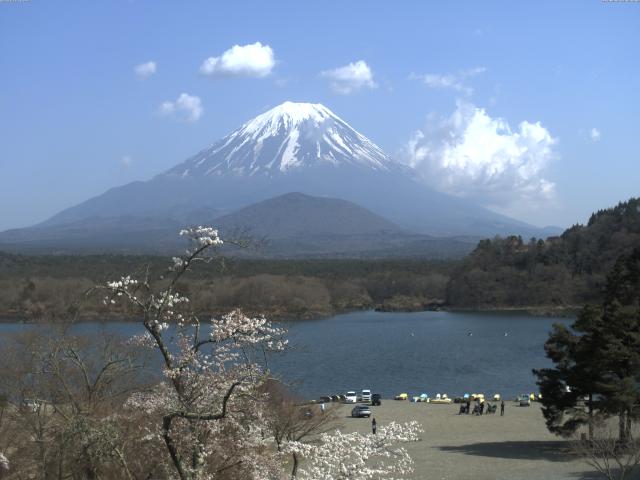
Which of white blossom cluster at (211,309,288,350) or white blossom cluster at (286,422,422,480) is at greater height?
white blossom cluster at (211,309,288,350)

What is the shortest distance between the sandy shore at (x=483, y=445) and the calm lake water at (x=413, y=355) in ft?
10.5

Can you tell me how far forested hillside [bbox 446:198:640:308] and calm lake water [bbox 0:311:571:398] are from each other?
7236 mm

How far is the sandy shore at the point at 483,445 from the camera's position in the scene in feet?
41.5

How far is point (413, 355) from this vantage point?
3366 cm

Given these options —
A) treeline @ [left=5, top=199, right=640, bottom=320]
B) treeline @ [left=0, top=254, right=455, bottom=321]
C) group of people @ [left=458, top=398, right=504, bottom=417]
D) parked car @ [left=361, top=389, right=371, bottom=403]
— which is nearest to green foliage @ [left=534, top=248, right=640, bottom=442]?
group of people @ [left=458, top=398, right=504, bottom=417]

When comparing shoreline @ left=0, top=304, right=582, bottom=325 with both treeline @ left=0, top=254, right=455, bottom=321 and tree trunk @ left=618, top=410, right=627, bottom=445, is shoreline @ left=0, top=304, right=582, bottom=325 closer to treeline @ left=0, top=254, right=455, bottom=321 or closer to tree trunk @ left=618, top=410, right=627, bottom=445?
treeline @ left=0, top=254, right=455, bottom=321

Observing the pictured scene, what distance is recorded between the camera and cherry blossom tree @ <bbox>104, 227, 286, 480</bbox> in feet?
16.1

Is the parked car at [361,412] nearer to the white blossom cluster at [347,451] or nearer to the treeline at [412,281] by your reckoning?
the white blossom cluster at [347,451]

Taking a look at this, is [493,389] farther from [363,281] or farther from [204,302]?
[363,281]

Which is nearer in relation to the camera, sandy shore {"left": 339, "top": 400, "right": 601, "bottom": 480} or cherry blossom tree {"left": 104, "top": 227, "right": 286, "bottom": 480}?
cherry blossom tree {"left": 104, "top": 227, "right": 286, "bottom": 480}

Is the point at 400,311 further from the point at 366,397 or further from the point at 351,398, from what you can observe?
the point at 351,398

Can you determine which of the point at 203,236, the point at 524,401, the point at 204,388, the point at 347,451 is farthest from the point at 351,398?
the point at 203,236

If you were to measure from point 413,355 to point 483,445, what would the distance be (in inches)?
718

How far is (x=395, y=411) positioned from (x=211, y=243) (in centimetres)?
1626
